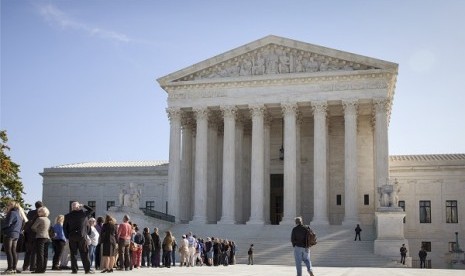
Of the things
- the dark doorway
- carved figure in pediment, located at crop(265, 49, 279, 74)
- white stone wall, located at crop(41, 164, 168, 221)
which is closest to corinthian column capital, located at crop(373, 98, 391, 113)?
carved figure in pediment, located at crop(265, 49, 279, 74)

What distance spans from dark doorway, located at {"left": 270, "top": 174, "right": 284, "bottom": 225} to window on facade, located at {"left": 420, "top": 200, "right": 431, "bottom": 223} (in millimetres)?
12980

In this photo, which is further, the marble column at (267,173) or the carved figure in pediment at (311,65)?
the marble column at (267,173)

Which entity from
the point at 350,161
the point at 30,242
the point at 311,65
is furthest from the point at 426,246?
the point at 30,242

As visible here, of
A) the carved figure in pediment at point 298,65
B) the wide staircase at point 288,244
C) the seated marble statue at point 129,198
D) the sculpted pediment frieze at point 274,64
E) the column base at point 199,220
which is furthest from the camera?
the column base at point 199,220

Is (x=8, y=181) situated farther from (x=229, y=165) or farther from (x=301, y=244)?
(x=301, y=244)

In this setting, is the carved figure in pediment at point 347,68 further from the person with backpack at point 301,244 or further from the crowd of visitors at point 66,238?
the person with backpack at point 301,244

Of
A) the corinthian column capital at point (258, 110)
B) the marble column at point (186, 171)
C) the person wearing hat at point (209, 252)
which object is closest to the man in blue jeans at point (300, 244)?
the person wearing hat at point (209, 252)

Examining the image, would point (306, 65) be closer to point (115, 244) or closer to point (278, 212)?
point (278, 212)

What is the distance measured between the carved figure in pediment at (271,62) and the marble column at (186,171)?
9193mm

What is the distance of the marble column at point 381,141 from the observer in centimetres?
4934

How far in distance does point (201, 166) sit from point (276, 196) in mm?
9201

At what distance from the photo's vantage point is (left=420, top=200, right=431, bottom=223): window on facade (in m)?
57.2

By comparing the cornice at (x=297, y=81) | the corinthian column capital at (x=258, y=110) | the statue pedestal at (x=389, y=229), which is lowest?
the statue pedestal at (x=389, y=229)

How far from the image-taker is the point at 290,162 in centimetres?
5169
